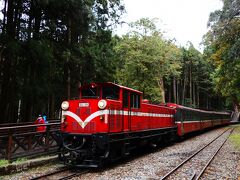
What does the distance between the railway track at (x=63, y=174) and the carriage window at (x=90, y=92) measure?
301 cm

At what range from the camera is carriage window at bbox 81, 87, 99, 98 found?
11.6m

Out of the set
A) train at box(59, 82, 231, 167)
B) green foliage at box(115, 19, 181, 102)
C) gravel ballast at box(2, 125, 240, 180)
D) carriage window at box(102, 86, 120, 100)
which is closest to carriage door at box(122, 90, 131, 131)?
train at box(59, 82, 231, 167)

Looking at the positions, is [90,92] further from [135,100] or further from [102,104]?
[135,100]

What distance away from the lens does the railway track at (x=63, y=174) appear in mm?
9012

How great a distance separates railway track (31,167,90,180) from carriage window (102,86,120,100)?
311 cm

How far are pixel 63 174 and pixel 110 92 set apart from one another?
3765 mm

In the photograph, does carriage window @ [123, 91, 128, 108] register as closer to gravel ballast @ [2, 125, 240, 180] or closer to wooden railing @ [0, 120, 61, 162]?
gravel ballast @ [2, 125, 240, 180]

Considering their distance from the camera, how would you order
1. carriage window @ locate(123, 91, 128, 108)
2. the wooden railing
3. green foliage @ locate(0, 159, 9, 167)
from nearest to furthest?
green foliage @ locate(0, 159, 9, 167) → the wooden railing → carriage window @ locate(123, 91, 128, 108)

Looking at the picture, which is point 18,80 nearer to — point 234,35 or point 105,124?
point 105,124

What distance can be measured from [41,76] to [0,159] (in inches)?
280

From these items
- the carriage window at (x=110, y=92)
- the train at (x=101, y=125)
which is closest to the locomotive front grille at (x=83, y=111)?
the train at (x=101, y=125)

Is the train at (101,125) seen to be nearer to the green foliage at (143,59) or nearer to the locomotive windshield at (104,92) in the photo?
the locomotive windshield at (104,92)

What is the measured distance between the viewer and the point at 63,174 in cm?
977

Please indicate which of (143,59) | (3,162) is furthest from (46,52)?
(143,59)
